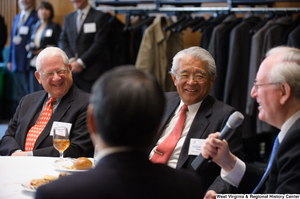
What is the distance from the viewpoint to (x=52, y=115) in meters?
2.75

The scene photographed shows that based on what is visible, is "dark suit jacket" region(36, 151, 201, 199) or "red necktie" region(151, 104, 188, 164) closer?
"dark suit jacket" region(36, 151, 201, 199)

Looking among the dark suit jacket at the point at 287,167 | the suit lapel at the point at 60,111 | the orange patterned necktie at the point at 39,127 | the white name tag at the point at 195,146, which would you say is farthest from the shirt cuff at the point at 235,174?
the orange patterned necktie at the point at 39,127

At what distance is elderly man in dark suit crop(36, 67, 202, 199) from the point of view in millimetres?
909

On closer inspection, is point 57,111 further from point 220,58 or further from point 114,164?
point 220,58

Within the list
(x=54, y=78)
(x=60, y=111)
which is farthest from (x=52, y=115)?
(x=54, y=78)

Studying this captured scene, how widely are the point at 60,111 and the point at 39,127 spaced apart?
209 millimetres

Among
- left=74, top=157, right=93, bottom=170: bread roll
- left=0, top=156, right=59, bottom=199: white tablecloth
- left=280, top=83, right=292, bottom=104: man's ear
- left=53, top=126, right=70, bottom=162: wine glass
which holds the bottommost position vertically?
left=0, top=156, right=59, bottom=199: white tablecloth

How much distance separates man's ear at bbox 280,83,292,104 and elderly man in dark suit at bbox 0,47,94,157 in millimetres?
1585

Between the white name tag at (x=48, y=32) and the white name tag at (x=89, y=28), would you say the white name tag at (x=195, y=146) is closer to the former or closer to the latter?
the white name tag at (x=89, y=28)

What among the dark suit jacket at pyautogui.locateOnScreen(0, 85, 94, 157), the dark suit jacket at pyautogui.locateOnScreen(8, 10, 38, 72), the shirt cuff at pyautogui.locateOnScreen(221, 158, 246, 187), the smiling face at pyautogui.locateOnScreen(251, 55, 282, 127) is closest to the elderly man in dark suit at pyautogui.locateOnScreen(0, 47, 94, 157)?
the dark suit jacket at pyautogui.locateOnScreen(0, 85, 94, 157)

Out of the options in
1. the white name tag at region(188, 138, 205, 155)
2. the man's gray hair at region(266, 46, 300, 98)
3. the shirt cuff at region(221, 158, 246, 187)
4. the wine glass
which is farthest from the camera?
the white name tag at region(188, 138, 205, 155)

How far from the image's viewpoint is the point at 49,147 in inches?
99.3

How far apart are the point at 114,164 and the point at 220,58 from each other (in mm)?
3388

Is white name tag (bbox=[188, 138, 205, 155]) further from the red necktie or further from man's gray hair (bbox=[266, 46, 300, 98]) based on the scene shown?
man's gray hair (bbox=[266, 46, 300, 98])
